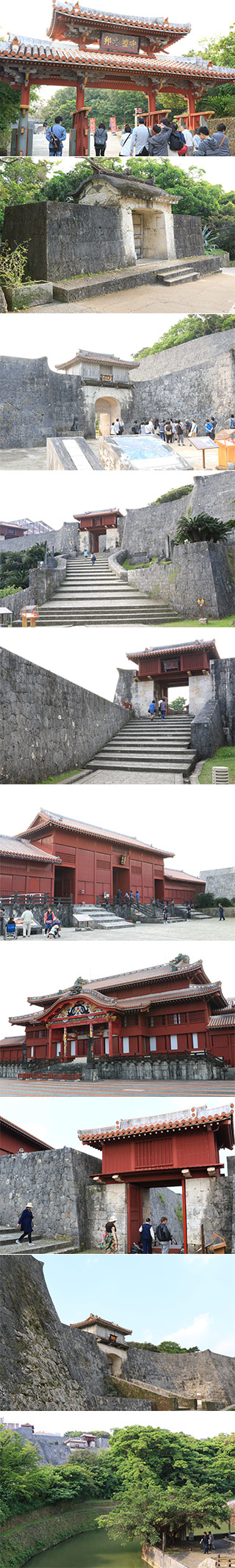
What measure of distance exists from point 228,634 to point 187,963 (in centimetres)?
257

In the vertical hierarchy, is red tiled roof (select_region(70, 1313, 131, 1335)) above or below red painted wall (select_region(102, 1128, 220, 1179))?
below

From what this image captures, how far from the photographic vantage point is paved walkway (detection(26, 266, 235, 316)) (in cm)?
1004

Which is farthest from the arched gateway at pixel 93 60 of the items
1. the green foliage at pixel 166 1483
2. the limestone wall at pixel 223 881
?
the green foliage at pixel 166 1483

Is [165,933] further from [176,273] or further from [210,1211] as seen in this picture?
[176,273]

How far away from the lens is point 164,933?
9.65 meters

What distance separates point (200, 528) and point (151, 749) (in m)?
1.87

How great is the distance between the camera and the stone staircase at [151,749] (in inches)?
368

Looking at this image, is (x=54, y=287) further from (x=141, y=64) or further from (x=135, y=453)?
(x=141, y=64)

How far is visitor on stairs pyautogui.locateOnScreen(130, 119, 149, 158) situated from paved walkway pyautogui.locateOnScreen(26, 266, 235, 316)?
1.37 meters

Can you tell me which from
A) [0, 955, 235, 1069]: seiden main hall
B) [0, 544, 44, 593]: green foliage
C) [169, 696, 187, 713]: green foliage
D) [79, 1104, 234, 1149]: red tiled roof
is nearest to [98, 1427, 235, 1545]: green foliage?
[79, 1104, 234, 1149]: red tiled roof

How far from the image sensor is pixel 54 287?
33.0 ft

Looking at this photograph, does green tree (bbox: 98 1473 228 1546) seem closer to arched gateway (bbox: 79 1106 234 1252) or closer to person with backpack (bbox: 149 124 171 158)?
arched gateway (bbox: 79 1106 234 1252)

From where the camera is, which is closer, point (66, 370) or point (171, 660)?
point (171, 660)

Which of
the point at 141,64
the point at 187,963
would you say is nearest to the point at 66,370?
the point at 141,64
